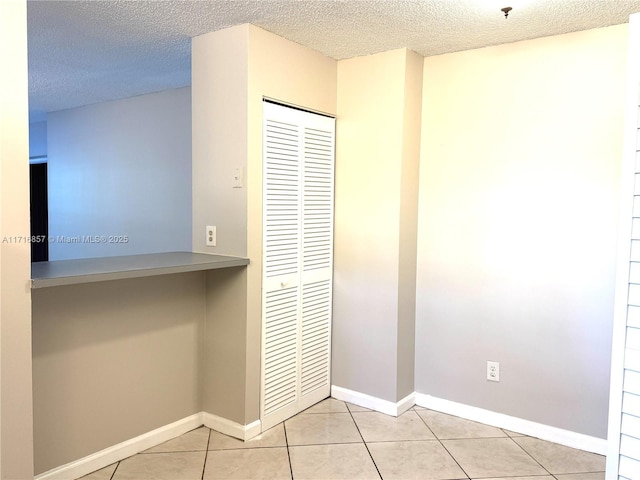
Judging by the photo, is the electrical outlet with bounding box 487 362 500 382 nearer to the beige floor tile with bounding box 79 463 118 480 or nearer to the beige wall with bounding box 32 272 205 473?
the beige wall with bounding box 32 272 205 473

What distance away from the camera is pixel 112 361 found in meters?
2.44

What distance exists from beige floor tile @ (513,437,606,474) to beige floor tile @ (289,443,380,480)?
857 mm

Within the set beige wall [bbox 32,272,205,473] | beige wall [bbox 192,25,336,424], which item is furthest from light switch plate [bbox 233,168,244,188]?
beige wall [bbox 32,272,205,473]

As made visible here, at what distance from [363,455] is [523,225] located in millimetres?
1491

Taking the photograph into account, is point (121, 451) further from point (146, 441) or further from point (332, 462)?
point (332, 462)

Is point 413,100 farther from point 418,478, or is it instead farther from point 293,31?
point 418,478

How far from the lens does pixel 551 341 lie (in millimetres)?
2701

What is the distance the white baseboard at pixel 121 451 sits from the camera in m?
2.24

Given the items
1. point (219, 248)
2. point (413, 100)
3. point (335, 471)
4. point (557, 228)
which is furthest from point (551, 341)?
point (219, 248)

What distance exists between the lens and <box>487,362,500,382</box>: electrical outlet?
2.88 metres

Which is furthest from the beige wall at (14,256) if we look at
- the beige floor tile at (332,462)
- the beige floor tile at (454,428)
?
the beige floor tile at (454,428)

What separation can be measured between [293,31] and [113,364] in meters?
1.91

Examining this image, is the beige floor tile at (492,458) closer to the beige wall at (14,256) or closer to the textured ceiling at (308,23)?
the beige wall at (14,256)

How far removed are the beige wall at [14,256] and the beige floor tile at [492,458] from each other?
192cm
